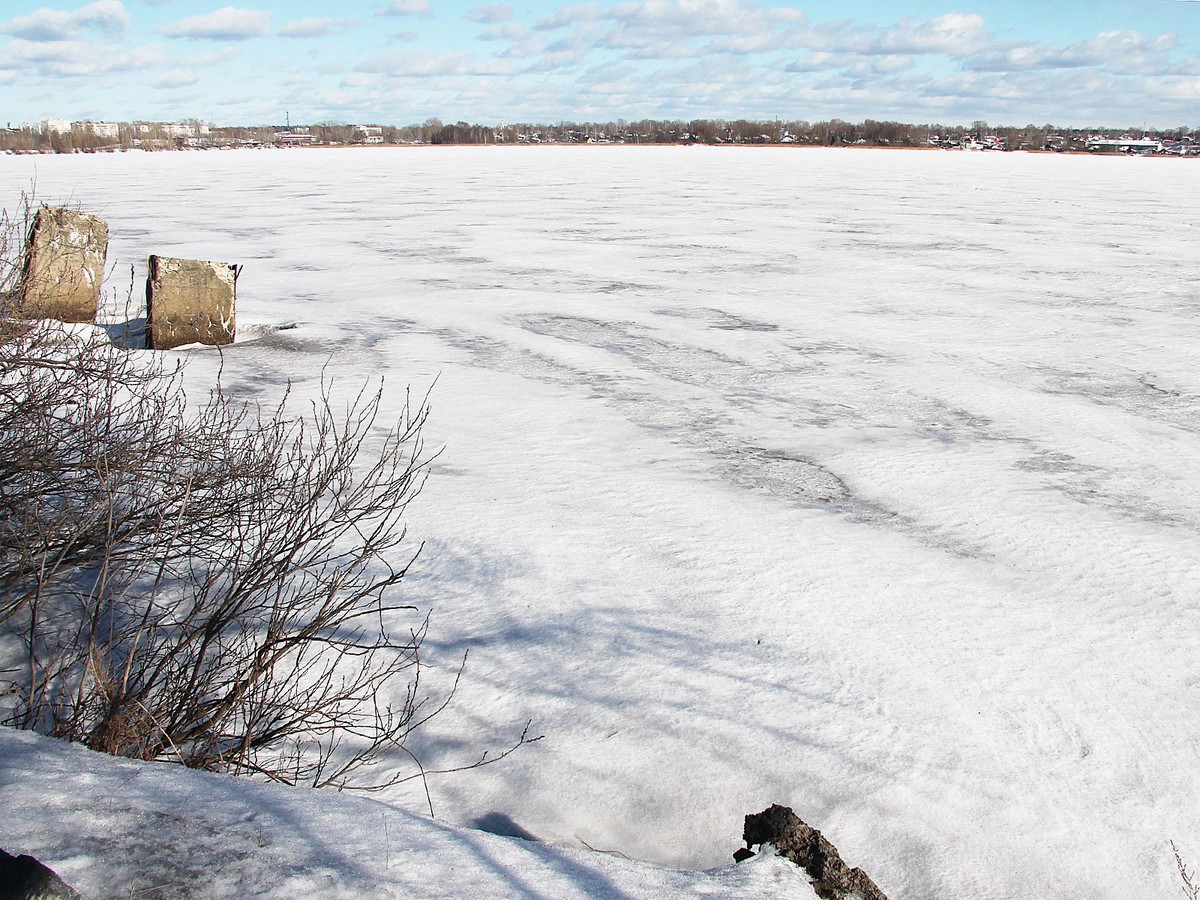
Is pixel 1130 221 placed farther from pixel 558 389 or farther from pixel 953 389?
pixel 558 389

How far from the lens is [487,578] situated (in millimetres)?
4367

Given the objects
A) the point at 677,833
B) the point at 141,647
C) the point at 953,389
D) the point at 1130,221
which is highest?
the point at 1130,221

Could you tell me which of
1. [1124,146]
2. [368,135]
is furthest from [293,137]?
[1124,146]

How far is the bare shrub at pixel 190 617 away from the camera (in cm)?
288

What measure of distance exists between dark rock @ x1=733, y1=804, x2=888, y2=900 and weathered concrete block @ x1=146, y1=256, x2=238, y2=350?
22.9 feet

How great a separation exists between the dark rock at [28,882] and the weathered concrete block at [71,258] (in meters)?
7.36

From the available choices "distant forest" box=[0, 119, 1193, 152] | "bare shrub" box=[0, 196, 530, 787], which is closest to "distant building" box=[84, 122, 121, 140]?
"distant forest" box=[0, 119, 1193, 152]

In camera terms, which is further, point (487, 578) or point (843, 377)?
point (843, 377)

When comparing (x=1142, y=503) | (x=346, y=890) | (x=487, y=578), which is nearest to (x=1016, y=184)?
(x=1142, y=503)

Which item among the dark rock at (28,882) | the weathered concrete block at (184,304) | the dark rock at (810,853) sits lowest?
the dark rock at (810,853)

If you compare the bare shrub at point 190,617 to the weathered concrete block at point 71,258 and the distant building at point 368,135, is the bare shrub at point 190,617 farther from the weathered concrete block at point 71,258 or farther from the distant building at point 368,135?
the distant building at point 368,135

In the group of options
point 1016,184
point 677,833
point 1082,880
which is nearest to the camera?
point 1082,880

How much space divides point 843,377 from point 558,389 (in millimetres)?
2161

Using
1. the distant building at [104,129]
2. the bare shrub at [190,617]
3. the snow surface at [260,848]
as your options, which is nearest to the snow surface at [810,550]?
the snow surface at [260,848]
